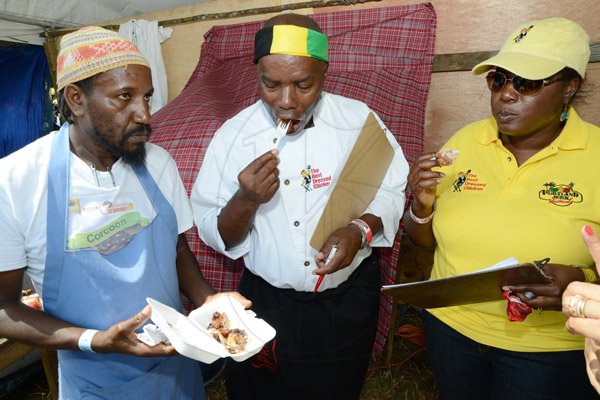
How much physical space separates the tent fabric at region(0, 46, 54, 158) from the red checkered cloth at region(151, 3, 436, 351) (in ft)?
6.73

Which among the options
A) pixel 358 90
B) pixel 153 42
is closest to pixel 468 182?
pixel 358 90

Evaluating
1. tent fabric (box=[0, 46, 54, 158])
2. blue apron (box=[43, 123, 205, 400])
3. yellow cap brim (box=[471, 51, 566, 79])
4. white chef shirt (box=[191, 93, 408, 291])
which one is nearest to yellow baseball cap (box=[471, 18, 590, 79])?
yellow cap brim (box=[471, 51, 566, 79])

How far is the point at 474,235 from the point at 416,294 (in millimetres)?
311

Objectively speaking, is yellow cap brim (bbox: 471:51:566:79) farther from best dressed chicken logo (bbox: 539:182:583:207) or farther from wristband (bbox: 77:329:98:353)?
wristband (bbox: 77:329:98:353)

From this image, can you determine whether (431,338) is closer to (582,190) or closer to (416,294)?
(416,294)

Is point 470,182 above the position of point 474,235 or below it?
above

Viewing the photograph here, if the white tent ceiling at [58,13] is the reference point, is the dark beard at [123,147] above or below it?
below

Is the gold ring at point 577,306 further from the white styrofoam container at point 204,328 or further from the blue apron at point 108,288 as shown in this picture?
the blue apron at point 108,288

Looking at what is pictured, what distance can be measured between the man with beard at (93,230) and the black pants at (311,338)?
35 cm

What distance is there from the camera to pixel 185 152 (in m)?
2.62

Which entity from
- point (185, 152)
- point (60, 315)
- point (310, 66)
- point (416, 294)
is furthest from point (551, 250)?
point (185, 152)

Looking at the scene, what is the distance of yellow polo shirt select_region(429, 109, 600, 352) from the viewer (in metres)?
1.35

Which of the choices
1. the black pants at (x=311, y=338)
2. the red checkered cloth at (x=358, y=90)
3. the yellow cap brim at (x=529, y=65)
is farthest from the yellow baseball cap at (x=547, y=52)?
the red checkered cloth at (x=358, y=90)

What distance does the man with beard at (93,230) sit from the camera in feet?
3.79
